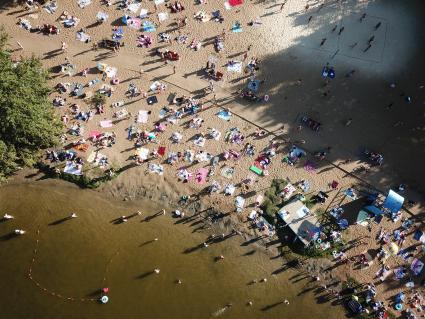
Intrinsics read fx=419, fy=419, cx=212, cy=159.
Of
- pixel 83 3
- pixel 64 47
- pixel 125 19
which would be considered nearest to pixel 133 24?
pixel 125 19

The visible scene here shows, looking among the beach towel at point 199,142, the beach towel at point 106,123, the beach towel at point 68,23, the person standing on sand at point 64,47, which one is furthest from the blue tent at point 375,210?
the beach towel at point 68,23

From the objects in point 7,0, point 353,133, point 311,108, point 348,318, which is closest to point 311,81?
point 311,108

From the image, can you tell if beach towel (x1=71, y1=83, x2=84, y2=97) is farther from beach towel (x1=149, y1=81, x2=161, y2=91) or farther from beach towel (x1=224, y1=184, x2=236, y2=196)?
beach towel (x1=224, y1=184, x2=236, y2=196)

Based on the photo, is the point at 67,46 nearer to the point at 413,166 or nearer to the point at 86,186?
the point at 86,186

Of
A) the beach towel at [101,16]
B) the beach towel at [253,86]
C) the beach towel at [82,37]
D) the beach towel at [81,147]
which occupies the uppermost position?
the beach towel at [101,16]

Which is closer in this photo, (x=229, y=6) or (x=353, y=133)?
(x=353, y=133)

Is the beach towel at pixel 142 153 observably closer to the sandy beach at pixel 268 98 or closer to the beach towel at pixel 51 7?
the sandy beach at pixel 268 98

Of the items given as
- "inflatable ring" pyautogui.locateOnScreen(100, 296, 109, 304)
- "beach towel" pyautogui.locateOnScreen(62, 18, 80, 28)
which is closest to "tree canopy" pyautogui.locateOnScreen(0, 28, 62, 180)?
"beach towel" pyautogui.locateOnScreen(62, 18, 80, 28)
